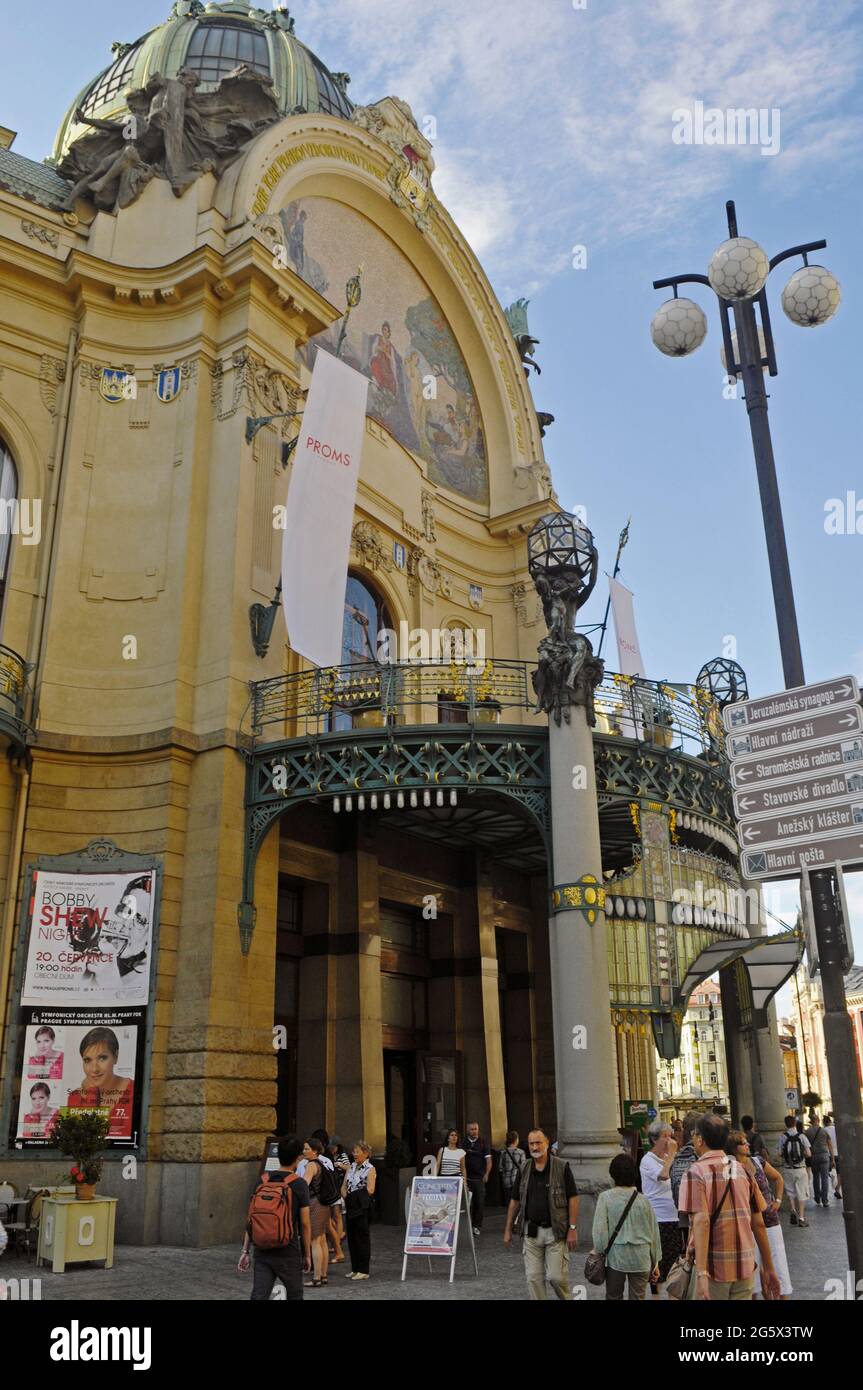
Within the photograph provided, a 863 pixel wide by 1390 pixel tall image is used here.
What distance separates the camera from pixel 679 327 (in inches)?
435

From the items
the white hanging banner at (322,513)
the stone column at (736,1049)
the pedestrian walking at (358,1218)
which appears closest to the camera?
the pedestrian walking at (358,1218)

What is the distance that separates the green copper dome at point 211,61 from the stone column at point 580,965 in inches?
787

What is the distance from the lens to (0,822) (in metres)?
17.9

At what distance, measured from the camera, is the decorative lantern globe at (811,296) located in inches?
408

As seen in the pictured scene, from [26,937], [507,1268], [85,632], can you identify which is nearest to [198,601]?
[85,632]

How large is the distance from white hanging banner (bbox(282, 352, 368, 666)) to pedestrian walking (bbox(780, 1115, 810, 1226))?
11160 millimetres

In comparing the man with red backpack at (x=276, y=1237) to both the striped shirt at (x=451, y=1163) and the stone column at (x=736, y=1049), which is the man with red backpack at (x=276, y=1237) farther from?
the stone column at (x=736, y=1049)

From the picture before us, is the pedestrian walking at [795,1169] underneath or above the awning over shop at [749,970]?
underneath

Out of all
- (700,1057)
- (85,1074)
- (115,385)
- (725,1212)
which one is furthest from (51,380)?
(700,1057)

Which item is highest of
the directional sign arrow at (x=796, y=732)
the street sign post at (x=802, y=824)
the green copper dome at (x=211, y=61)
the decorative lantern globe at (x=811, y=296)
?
the green copper dome at (x=211, y=61)

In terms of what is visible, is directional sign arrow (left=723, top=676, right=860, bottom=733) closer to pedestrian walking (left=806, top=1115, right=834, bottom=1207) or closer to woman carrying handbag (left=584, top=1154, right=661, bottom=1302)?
woman carrying handbag (left=584, top=1154, right=661, bottom=1302)

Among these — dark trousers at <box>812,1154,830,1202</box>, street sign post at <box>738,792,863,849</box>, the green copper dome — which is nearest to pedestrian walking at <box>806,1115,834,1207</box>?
dark trousers at <box>812,1154,830,1202</box>

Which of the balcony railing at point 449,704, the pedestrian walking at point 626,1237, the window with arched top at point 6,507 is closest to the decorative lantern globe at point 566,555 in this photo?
the balcony railing at point 449,704

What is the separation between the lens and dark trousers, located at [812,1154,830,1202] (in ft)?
71.9
